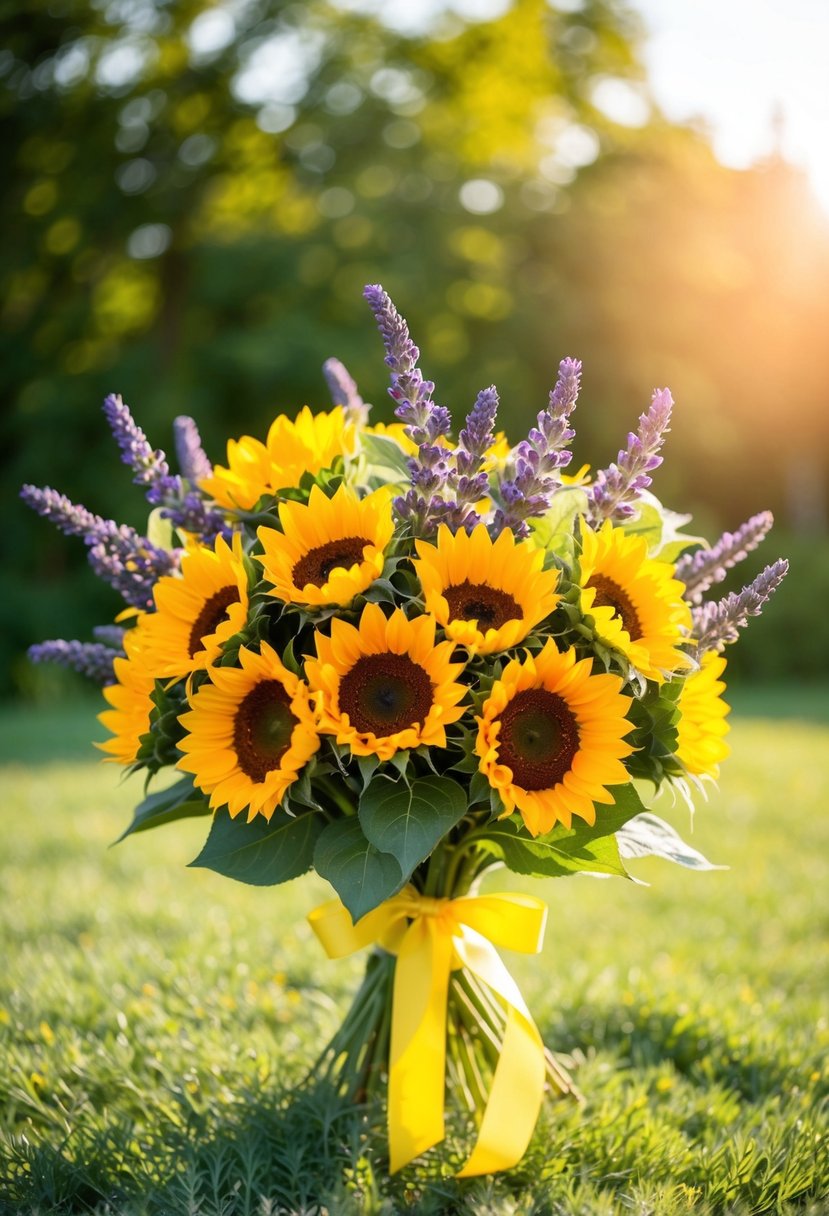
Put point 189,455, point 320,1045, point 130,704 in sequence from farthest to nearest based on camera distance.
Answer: point 320,1045 < point 189,455 < point 130,704

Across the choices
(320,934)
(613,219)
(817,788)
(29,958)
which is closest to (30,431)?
(613,219)

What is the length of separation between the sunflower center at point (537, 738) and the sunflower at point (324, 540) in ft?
0.90

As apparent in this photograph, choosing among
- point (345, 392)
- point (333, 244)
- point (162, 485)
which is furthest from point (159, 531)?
point (333, 244)

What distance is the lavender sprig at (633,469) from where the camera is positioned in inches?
62.6

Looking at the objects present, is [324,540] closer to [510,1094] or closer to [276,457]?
[276,457]

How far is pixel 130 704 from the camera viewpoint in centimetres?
174

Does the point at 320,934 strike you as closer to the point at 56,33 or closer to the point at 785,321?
the point at 56,33

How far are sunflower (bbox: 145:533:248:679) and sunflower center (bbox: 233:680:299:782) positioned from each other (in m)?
0.10

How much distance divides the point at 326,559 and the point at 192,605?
0.22 m

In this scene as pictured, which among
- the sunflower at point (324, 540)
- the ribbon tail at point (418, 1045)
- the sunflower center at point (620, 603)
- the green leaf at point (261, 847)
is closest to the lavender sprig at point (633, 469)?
the sunflower center at point (620, 603)

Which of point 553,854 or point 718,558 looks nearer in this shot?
point 553,854

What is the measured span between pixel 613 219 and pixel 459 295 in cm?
263

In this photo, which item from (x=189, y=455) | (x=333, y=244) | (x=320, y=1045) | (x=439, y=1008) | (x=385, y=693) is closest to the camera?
(x=385, y=693)

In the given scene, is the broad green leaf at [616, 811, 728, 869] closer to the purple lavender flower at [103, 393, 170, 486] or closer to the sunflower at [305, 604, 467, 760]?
the sunflower at [305, 604, 467, 760]
